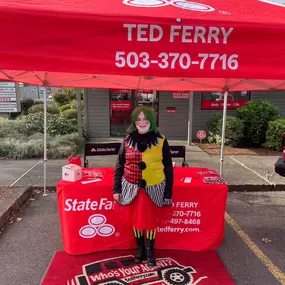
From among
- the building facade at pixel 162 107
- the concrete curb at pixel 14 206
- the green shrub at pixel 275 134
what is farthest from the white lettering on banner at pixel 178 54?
the building facade at pixel 162 107

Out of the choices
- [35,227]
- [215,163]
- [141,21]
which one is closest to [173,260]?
[35,227]

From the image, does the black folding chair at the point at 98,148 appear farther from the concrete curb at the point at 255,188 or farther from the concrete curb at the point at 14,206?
the concrete curb at the point at 255,188

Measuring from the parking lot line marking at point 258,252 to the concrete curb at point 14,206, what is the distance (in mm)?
3218

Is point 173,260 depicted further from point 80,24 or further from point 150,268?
point 80,24

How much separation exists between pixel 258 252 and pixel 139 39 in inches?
114

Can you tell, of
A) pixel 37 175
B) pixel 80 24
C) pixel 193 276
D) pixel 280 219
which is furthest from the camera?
pixel 37 175

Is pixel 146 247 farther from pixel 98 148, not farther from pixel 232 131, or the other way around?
pixel 232 131

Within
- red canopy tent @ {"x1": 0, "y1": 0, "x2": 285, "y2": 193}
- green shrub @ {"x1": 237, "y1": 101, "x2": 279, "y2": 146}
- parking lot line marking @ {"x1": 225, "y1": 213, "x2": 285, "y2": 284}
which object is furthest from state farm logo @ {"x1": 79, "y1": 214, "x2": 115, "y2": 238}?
green shrub @ {"x1": 237, "y1": 101, "x2": 279, "y2": 146}

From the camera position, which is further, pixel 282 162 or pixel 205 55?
pixel 282 162

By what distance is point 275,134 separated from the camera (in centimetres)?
900

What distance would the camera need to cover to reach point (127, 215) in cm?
321

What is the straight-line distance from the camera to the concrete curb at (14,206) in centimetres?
420

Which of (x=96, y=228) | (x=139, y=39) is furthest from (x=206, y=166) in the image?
(x=139, y=39)

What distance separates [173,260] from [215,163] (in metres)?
4.60
